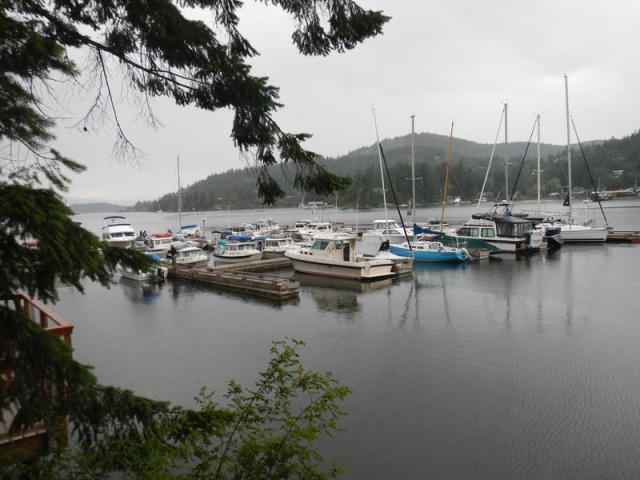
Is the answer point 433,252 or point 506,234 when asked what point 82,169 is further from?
point 506,234

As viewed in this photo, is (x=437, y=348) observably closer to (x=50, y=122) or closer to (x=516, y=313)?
(x=516, y=313)

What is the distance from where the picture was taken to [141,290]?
24.9 m

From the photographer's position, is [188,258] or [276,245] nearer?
[188,258]

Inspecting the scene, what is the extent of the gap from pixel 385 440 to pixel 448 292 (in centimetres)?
1489

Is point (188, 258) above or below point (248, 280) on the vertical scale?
above

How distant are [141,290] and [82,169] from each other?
22.6 meters

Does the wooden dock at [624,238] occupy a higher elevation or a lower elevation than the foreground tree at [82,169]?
lower

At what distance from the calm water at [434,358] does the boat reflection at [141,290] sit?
22cm

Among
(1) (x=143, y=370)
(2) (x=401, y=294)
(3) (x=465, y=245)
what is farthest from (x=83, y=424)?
(3) (x=465, y=245)

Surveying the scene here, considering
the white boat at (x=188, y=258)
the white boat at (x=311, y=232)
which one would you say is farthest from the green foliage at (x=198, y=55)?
the white boat at (x=311, y=232)

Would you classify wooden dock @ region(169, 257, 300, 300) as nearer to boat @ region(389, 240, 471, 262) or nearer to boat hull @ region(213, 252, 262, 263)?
boat hull @ region(213, 252, 262, 263)

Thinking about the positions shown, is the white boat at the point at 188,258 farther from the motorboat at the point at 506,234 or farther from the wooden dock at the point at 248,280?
the motorboat at the point at 506,234

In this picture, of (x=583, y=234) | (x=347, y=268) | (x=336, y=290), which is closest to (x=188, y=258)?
(x=347, y=268)

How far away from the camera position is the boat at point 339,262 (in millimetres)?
25266
